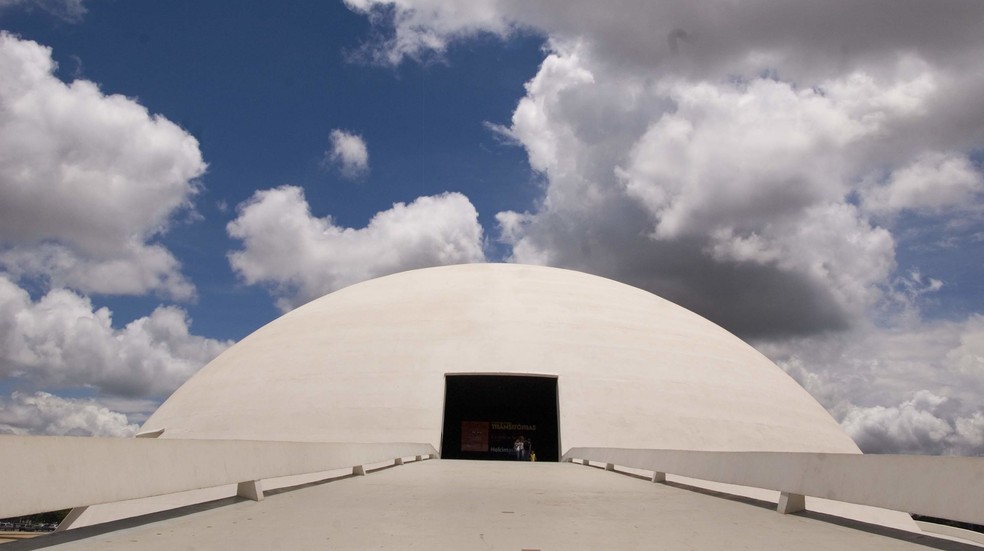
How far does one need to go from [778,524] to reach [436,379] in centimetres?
1614

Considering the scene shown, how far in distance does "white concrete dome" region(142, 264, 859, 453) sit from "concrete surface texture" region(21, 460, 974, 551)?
480 inches

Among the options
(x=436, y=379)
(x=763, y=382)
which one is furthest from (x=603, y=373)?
(x=763, y=382)

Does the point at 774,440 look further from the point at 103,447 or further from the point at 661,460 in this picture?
the point at 103,447

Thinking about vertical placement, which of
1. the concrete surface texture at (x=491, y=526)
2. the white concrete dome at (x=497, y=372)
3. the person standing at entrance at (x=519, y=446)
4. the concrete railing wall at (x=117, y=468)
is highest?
the white concrete dome at (x=497, y=372)

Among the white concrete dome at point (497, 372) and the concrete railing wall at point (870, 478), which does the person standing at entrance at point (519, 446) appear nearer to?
the white concrete dome at point (497, 372)

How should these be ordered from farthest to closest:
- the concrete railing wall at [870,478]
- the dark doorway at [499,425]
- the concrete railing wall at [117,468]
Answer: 1. the dark doorway at [499,425]
2. the concrete railing wall at [870,478]
3. the concrete railing wall at [117,468]

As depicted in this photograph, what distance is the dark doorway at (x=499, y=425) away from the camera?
3250cm

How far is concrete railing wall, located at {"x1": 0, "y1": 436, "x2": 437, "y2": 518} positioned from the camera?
420 cm

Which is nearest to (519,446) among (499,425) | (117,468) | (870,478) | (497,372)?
(499,425)

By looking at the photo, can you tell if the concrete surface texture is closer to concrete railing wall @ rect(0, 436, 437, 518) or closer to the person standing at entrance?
concrete railing wall @ rect(0, 436, 437, 518)

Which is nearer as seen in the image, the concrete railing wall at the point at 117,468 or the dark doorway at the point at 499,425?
the concrete railing wall at the point at 117,468

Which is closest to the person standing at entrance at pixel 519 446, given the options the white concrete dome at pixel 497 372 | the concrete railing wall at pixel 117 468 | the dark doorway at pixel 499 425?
the dark doorway at pixel 499 425

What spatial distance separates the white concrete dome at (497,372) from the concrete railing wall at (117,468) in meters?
12.5

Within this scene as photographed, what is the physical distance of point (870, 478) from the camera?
237 inches
